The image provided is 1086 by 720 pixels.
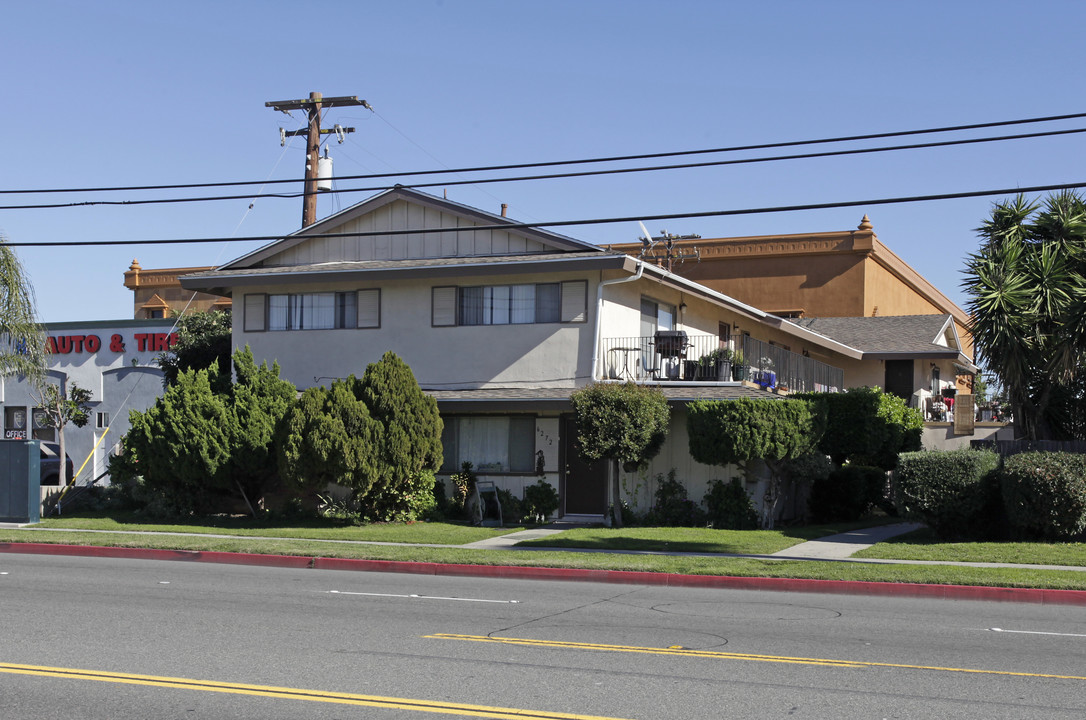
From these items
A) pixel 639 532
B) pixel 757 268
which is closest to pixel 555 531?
pixel 639 532

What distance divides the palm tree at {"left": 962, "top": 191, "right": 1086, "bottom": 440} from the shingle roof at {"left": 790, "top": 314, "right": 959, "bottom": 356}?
10.1m

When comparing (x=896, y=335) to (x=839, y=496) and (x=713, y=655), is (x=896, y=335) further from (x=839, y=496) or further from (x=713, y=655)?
(x=713, y=655)

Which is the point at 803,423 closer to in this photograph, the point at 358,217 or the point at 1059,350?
the point at 1059,350

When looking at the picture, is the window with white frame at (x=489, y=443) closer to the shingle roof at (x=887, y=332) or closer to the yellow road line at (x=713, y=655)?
the yellow road line at (x=713, y=655)

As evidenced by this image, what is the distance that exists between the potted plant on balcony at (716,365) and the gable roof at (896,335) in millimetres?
9432

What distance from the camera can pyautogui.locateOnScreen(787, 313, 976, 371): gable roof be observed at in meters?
33.4

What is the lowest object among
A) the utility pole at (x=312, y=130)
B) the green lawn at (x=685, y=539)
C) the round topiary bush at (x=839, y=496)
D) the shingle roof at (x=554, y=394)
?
the green lawn at (x=685, y=539)

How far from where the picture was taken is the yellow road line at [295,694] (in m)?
7.04

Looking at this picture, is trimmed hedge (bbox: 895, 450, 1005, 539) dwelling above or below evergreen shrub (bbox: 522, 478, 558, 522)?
above

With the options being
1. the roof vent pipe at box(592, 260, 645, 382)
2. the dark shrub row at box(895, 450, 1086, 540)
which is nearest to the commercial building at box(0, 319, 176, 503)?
the roof vent pipe at box(592, 260, 645, 382)

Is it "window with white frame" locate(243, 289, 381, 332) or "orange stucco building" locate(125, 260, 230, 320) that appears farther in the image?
"orange stucco building" locate(125, 260, 230, 320)

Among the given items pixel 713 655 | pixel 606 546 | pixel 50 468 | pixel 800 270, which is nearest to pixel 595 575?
pixel 606 546

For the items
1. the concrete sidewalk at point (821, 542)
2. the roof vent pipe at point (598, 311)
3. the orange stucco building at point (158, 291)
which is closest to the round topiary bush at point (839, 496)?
the concrete sidewalk at point (821, 542)

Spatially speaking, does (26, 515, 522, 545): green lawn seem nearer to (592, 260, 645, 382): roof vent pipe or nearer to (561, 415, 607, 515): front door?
(561, 415, 607, 515): front door
